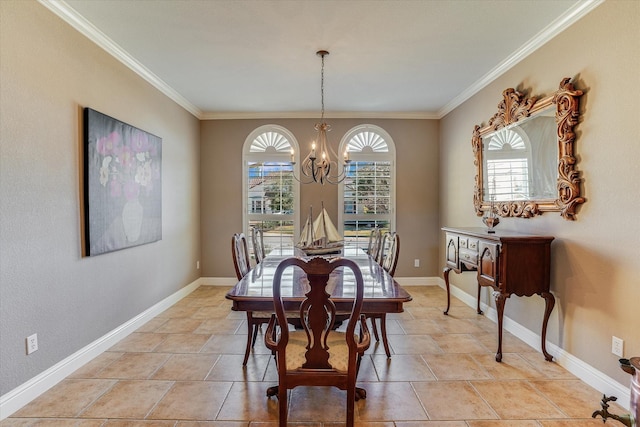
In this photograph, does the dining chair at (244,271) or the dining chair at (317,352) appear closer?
the dining chair at (317,352)

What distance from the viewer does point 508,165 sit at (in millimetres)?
3232

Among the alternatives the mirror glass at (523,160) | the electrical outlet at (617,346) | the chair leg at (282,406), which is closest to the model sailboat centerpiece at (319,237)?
the chair leg at (282,406)

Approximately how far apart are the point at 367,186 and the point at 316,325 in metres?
3.67

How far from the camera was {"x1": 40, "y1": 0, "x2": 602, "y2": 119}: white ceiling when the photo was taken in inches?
93.5

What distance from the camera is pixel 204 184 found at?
203 inches

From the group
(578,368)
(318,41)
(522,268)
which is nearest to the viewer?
(578,368)

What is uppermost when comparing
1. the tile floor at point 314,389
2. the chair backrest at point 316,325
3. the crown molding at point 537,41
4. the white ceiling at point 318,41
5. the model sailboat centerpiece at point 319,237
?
the white ceiling at point 318,41

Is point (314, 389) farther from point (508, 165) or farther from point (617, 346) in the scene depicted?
point (508, 165)

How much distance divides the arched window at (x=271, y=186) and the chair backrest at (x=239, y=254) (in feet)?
7.06

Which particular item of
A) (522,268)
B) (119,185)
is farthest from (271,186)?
(522,268)

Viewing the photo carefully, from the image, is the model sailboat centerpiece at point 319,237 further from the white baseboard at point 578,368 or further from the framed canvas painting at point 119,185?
the white baseboard at point 578,368

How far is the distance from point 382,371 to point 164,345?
1.93 meters

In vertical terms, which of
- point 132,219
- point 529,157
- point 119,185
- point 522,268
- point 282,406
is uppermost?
point 529,157

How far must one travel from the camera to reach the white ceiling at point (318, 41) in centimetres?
238
